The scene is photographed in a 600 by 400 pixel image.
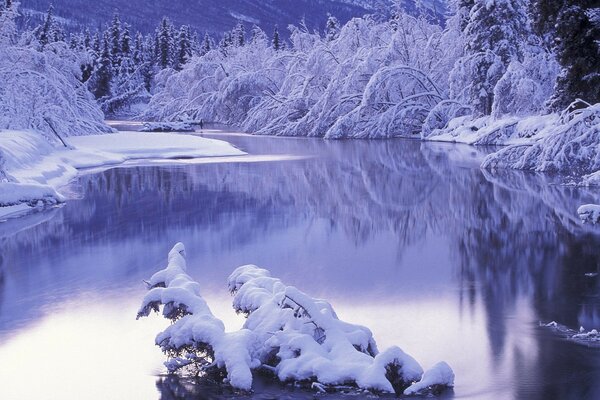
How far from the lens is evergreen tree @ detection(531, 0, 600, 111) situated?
73.6 feet

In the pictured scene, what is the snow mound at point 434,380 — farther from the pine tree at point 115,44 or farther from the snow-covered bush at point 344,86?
the pine tree at point 115,44

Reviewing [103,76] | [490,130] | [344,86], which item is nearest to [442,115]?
[344,86]

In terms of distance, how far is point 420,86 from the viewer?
43125 millimetres

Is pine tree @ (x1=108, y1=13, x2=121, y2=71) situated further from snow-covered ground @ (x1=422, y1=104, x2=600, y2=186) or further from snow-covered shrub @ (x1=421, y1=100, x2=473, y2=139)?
snow-covered ground @ (x1=422, y1=104, x2=600, y2=186)

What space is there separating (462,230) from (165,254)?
498cm

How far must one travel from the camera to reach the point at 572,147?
1912 cm

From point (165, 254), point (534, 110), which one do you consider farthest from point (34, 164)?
point (534, 110)

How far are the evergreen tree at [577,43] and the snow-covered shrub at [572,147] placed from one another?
2.51 m

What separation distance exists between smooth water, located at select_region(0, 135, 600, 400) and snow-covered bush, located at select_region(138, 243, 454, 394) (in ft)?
0.72

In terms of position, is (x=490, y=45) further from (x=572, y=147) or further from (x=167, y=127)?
(x=572, y=147)

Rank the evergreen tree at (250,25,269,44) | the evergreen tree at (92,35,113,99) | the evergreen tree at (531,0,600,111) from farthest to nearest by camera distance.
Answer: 1. the evergreen tree at (92,35,113,99)
2. the evergreen tree at (250,25,269,44)
3. the evergreen tree at (531,0,600,111)

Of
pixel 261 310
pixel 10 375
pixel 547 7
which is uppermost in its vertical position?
pixel 547 7

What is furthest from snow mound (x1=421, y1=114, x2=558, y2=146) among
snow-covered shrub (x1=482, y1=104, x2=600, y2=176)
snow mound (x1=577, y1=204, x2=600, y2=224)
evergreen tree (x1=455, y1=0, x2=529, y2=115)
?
snow mound (x1=577, y1=204, x2=600, y2=224)

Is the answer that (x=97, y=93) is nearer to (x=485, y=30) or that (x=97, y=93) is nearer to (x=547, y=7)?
(x=485, y=30)
